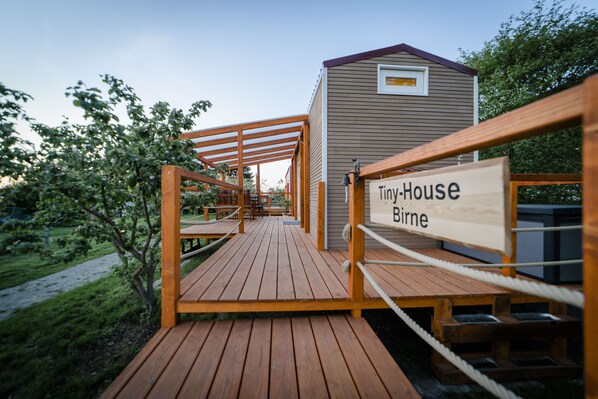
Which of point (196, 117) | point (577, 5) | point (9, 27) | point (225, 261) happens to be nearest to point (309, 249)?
point (225, 261)

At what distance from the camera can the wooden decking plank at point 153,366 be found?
1079mm

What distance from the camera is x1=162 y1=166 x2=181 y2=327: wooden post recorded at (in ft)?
5.30

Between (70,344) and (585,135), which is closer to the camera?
(585,135)

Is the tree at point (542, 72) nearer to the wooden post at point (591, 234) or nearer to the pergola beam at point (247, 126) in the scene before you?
the pergola beam at point (247, 126)

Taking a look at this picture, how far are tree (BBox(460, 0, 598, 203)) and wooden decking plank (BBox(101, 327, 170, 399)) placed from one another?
514 inches

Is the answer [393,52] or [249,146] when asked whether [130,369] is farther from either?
[249,146]

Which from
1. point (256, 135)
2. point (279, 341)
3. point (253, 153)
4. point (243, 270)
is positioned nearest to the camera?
point (279, 341)

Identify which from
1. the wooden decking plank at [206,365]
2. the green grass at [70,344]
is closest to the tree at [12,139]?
the green grass at [70,344]

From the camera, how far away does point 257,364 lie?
49.6 inches

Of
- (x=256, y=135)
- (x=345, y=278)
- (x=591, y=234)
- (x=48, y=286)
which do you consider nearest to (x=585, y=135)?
(x=591, y=234)

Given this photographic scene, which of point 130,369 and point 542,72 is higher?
point 542,72

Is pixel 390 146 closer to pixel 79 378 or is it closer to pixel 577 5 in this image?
pixel 79 378

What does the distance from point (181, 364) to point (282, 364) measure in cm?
57

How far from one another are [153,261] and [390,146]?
4.00 meters
